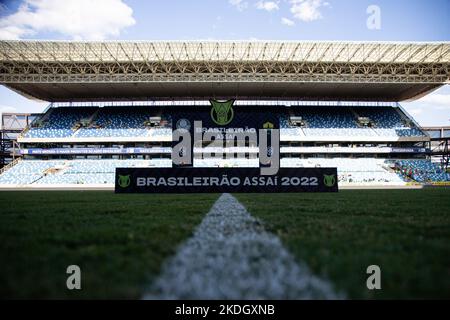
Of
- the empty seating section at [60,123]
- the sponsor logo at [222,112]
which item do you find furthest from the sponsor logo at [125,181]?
the empty seating section at [60,123]

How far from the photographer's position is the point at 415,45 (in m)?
29.0

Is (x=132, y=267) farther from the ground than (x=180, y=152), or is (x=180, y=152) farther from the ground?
(x=180, y=152)

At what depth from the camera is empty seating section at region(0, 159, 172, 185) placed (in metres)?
32.5

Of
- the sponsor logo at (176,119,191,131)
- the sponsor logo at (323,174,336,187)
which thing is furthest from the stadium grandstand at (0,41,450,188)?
the sponsor logo at (323,174,336,187)

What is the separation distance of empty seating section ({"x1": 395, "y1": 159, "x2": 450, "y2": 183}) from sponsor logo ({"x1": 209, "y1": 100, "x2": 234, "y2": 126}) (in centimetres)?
2666

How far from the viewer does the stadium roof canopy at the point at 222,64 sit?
29266 millimetres

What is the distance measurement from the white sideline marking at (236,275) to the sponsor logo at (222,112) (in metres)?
13.3

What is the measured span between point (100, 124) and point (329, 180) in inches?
1323

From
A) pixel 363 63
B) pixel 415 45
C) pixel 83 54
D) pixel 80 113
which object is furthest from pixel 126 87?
pixel 415 45

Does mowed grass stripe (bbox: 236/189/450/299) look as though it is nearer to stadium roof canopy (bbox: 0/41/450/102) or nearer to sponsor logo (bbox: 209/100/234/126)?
sponsor logo (bbox: 209/100/234/126)
